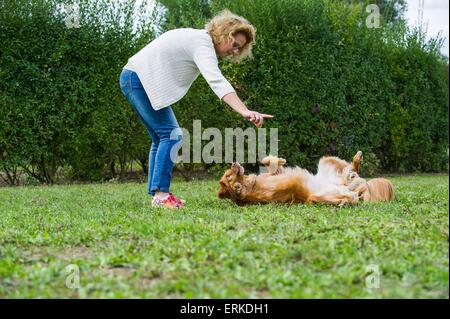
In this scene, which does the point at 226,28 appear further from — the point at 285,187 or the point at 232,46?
the point at 285,187

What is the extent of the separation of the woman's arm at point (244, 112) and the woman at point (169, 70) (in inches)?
14.2

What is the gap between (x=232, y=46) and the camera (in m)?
5.99

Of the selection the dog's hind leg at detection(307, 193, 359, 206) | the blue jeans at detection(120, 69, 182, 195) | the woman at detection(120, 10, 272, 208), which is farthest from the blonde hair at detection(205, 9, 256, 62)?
the dog's hind leg at detection(307, 193, 359, 206)

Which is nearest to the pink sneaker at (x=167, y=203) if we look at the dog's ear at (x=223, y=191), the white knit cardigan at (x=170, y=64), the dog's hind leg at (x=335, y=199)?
the dog's ear at (x=223, y=191)

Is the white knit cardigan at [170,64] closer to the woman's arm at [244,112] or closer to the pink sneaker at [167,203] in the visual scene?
the woman's arm at [244,112]

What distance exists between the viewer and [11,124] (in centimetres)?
1024

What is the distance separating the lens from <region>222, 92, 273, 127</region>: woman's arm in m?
5.28

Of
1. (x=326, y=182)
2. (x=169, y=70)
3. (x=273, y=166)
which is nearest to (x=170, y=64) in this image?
(x=169, y=70)

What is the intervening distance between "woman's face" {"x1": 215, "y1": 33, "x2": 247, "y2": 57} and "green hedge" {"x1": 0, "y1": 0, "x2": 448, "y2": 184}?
5050 millimetres

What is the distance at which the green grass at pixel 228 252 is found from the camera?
3.09 meters

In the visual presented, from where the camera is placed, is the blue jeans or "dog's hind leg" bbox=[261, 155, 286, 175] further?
"dog's hind leg" bbox=[261, 155, 286, 175]

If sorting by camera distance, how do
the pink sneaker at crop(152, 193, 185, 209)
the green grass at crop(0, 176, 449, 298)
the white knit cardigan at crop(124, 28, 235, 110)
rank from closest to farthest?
1. the green grass at crop(0, 176, 449, 298)
2. the white knit cardigan at crop(124, 28, 235, 110)
3. the pink sneaker at crop(152, 193, 185, 209)

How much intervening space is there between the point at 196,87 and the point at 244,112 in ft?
19.8

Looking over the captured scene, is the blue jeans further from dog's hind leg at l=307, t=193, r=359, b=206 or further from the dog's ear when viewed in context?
dog's hind leg at l=307, t=193, r=359, b=206
